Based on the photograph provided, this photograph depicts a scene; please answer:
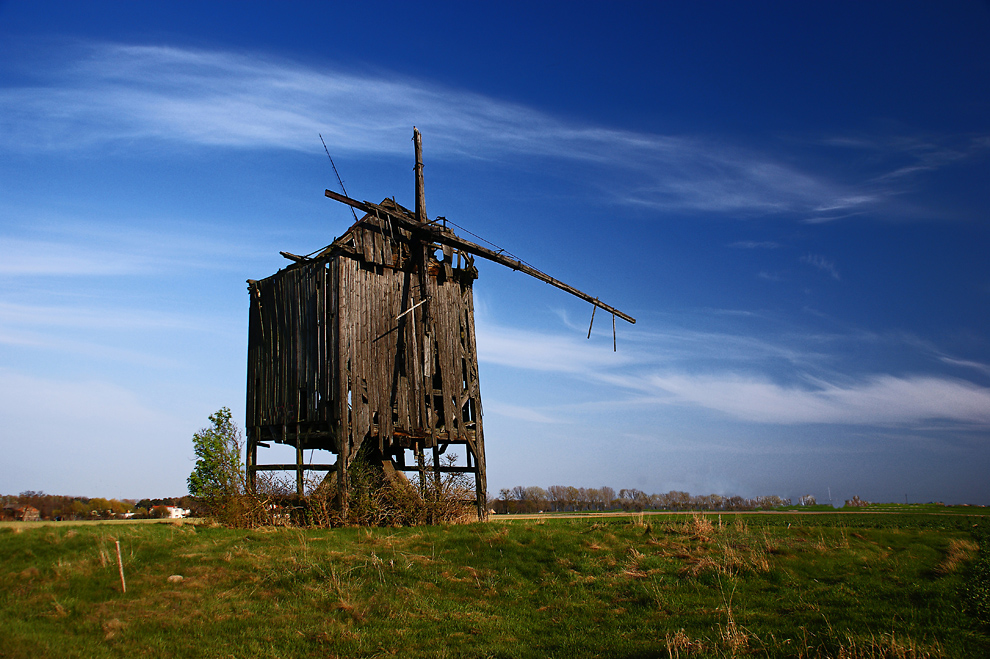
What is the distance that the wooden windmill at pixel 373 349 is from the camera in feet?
69.9

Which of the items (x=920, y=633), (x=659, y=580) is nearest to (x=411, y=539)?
(x=659, y=580)

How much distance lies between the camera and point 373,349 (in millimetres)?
21906

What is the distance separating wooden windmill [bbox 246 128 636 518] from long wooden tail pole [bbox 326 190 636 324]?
0.17 ft

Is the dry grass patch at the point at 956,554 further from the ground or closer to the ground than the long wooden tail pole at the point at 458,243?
closer to the ground

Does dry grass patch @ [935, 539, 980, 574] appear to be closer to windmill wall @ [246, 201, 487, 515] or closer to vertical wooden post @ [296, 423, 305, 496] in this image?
windmill wall @ [246, 201, 487, 515]

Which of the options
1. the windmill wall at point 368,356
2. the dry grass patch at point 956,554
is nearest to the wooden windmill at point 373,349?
the windmill wall at point 368,356

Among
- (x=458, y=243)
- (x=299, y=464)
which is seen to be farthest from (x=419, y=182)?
(x=299, y=464)

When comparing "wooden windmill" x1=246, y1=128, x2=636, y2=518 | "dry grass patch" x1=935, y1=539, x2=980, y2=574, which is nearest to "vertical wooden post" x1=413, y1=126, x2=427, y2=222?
"wooden windmill" x1=246, y1=128, x2=636, y2=518

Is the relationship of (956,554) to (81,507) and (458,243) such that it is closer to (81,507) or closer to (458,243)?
(458,243)

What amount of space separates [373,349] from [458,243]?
216 inches

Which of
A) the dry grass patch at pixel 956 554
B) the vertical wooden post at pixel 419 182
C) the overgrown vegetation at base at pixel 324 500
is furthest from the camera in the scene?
the vertical wooden post at pixel 419 182

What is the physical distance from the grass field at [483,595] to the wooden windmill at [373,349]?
5106mm

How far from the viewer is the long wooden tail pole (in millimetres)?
22266

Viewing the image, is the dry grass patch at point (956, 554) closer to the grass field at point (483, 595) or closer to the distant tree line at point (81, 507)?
the grass field at point (483, 595)
